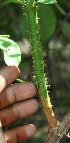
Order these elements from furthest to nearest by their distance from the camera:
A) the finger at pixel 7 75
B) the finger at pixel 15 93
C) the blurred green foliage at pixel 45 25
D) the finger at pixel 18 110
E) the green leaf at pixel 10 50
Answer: the blurred green foliage at pixel 45 25 < the finger at pixel 18 110 < the finger at pixel 15 93 < the finger at pixel 7 75 < the green leaf at pixel 10 50

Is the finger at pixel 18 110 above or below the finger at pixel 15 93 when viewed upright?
below

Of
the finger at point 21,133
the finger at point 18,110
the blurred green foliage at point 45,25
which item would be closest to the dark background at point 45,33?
the blurred green foliage at point 45,25

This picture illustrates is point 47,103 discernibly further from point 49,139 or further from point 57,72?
point 57,72

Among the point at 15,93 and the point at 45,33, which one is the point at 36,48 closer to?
the point at 15,93

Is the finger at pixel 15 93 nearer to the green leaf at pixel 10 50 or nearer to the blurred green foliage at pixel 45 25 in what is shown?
the blurred green foliage at pixel 45 25

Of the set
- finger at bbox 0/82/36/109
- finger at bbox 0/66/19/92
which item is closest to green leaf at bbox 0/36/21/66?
finger at bbox 0/66/19/92

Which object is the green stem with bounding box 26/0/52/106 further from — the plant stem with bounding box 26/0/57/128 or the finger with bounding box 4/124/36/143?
the finger with bounding box 4/124/36/143

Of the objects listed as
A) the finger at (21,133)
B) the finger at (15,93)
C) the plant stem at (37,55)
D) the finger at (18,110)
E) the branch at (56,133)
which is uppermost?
the plant stem at (37,55)
